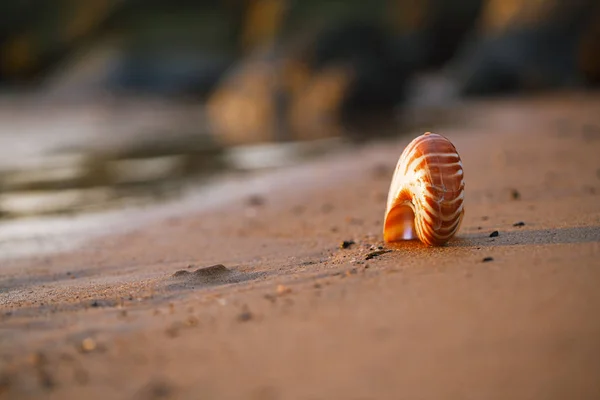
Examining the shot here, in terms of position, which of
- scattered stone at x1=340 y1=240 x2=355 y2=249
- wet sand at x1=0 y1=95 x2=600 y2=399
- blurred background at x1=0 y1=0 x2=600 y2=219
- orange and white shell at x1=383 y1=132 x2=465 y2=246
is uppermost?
blurred background at x1=0 y1=0 x2=600 y2=219

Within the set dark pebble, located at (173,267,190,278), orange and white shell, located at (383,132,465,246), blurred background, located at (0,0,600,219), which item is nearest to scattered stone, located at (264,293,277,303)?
dark pebble, located at (173,267,190,278)

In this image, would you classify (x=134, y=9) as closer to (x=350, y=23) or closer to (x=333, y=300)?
(x=350, y=23)

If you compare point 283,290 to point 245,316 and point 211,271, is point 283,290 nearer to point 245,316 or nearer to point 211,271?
point 245,316

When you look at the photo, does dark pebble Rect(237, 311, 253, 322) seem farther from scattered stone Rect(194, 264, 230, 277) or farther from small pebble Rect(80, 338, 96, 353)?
scattered stone Rect(194, 264, 230, 277)

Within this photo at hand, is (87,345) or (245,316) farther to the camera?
(245,316)

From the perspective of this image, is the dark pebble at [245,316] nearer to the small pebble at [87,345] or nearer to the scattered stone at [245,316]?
the scattered stone at [245,316]

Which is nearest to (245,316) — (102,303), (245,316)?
(245,316)
